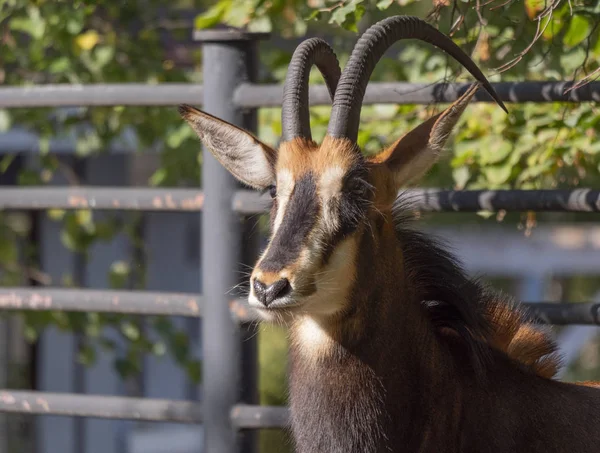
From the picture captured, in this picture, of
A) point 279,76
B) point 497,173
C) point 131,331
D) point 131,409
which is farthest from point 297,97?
point 131,331

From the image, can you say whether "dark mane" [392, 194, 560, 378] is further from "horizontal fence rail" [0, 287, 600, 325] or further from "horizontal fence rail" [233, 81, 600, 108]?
"horizontal fence rail" [233, 81, 600, 108]

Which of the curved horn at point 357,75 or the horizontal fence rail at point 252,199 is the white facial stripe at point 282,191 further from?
the horizontal fence rail at point 252,199

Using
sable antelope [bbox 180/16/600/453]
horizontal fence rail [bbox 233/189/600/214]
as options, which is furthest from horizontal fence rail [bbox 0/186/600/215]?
sable antelope [bbox 180/16/600/453]

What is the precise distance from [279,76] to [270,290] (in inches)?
130

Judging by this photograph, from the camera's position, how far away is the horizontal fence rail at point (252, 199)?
14.1 feet

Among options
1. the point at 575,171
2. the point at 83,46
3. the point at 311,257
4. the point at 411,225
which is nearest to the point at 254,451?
the point at 411,225

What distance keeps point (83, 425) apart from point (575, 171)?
6.93m

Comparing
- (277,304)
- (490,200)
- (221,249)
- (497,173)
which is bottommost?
(277,304)

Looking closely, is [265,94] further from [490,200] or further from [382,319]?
[382,319]

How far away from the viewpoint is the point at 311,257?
3307 millimetres

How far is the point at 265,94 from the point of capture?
15.2 ft

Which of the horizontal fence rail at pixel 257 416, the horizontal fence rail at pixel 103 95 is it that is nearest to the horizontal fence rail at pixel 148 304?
the horizontal fence rail at pixel 257 416

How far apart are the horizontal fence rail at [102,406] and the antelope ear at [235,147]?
125 centimetres

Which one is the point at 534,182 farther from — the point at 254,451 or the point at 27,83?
Result: the point at 27,83
